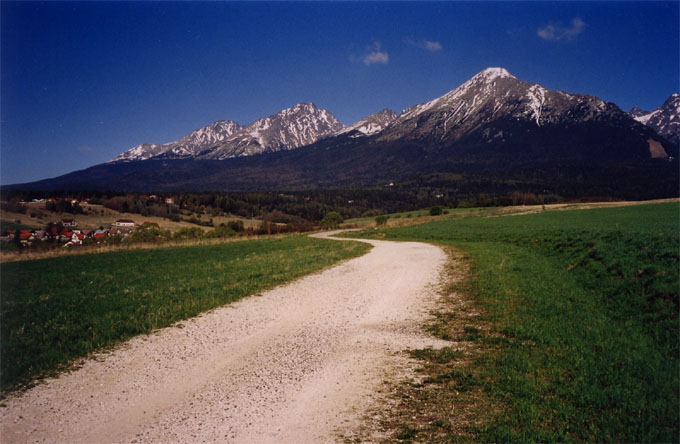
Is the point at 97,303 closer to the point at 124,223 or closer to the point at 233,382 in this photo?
the point at 233,382

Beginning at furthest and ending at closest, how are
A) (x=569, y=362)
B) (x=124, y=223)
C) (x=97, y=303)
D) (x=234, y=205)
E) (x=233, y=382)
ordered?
(x=234, y=205) → (x=124, y=223) → (x=97, y=303) → (x=569, y=362) → (x=233, y=382)

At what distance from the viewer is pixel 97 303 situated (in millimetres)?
11344

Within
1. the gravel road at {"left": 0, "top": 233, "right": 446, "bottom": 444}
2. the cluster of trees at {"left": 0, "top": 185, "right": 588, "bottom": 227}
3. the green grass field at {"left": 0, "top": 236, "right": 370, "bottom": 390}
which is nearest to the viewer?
the gravel road at {"left": 0, "top": 233, "right": 446, "bottom": 444}

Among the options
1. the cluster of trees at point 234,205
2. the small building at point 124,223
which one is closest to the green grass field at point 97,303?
the cluster of trees at point 234,205

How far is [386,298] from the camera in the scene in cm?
1246

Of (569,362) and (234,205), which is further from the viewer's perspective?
(234,205)

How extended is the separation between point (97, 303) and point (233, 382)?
26.9 feet

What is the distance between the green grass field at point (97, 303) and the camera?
7498mm

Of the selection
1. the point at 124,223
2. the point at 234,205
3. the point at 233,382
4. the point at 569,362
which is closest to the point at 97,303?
the point at 233,382

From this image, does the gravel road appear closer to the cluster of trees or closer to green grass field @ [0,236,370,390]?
green grass field @ [0,236,370,390]

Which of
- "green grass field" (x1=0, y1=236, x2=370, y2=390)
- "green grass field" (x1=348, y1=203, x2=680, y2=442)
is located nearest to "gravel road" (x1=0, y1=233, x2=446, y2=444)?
"green grass field" (x1=0, y1=236, x2=370, y2=390)

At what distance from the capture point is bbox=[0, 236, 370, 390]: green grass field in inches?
295

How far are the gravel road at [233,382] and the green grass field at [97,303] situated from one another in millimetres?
799

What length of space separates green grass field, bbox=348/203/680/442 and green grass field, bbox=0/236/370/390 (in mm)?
7411
